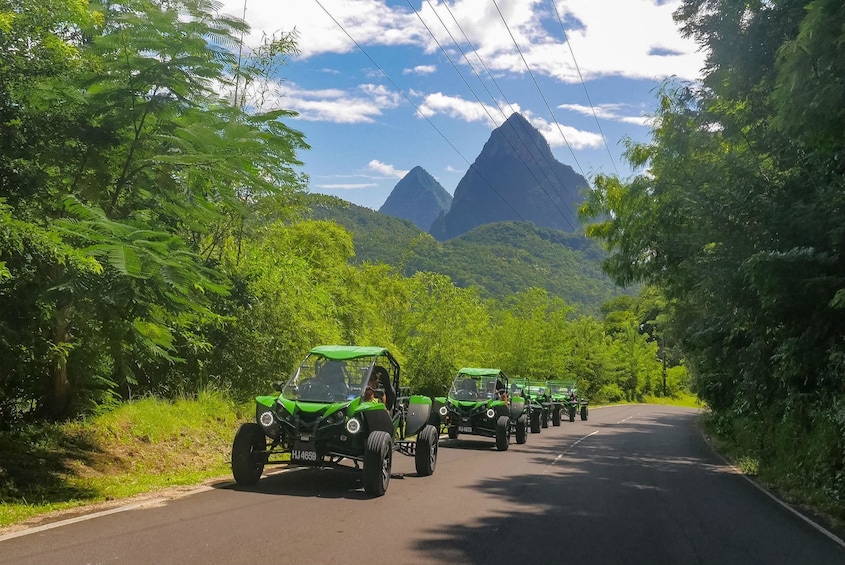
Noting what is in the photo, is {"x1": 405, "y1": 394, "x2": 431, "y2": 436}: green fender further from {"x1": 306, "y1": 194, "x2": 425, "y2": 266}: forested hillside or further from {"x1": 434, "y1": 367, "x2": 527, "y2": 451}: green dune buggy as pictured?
{"x1": 306, "y1": 194, "x2": 425, "y2": 266}: forested hillside

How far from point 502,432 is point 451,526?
32.8 ft

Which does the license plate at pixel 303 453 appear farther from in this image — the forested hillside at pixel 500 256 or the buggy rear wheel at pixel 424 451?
the forested hillside at pixel 500 256

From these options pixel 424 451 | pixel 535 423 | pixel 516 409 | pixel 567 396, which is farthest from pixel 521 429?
pixel 567 396

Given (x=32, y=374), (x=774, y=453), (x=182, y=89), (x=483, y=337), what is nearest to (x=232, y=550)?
(x=182, y=89)

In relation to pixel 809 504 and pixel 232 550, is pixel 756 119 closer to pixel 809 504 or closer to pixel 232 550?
pixel 809 504

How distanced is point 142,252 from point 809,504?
412 inches

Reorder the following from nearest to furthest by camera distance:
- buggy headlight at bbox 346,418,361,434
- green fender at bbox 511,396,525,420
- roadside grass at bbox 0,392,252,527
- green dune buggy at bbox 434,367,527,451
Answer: roadside grass at bbox 0,392,252,527
buggy headlight at bbox 346,418,361,434
green dune buggy at bbox 434,367,527,451
green fender at bbox 511,396,525,420

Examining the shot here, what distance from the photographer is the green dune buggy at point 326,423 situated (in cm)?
958

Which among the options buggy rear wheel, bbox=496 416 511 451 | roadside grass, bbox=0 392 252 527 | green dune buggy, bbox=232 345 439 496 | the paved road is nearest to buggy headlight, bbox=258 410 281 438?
green dune buggy, bbox=232 345 439 496

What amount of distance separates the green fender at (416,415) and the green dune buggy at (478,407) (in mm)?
5021

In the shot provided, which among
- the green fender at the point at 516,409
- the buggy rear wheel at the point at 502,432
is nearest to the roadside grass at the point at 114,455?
the buggy rear wheel at the point at 502,432

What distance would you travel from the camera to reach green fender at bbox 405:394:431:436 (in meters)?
12.1

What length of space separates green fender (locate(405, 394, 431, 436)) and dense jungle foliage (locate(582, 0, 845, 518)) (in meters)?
5.79

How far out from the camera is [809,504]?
11.2 metres
